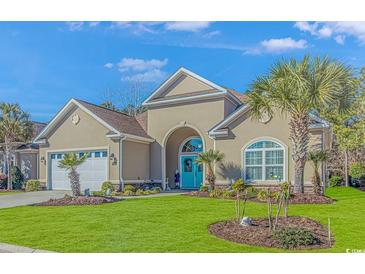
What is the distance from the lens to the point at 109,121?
17484 mm

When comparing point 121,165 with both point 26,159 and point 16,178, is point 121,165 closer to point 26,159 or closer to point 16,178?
point 16,178

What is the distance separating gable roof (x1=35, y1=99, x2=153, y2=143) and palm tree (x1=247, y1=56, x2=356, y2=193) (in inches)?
287

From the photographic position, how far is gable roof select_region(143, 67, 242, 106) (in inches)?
658

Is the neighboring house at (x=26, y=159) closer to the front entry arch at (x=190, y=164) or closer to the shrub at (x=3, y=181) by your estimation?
the shrub at (x=3, y=181)

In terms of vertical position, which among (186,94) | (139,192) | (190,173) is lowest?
(139,192)

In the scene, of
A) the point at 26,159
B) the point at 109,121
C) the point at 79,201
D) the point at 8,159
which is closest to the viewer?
the point at 79,201

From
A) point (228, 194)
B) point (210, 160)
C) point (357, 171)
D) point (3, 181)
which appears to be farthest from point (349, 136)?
point (3, 181)

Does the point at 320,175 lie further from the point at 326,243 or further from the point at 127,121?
the point at 127,121

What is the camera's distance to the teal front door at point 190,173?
62.1ft

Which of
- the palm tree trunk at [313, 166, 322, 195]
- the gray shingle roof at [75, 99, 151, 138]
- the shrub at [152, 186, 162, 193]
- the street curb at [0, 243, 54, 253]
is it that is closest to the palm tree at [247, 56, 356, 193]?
the palm tree trunk at [313, 166, 322, 195]

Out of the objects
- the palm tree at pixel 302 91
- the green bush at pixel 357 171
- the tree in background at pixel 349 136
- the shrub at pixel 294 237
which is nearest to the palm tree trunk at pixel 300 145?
the palm tree at pixel 302 91

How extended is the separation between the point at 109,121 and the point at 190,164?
A: 17.4ft

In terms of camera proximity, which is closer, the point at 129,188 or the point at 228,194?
the point at 228,194
